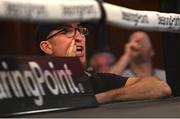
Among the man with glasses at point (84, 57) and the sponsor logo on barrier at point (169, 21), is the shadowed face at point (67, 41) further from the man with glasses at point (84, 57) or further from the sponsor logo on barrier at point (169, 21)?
the sponsor logo on barrier at point (169, 21)

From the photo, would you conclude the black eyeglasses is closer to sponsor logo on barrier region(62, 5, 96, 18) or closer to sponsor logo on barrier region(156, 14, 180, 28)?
sponsor logo on barrier region(156, 14, 180, 28)

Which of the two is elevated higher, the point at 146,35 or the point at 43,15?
the point at 43,15

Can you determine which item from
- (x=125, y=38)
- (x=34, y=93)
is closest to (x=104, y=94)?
(x=34, y=93)

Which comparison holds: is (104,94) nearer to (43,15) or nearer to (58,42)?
(58,42)

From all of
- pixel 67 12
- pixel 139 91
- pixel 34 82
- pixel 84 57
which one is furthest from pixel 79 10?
pixel 139 91

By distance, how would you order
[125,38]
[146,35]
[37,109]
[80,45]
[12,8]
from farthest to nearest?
[125,38] → [146,35] → [80,45] → [37,109] → [12,8]

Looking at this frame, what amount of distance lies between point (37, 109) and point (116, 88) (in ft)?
2.06

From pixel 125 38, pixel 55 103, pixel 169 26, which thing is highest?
pixel 169 26

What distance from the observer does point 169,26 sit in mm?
918

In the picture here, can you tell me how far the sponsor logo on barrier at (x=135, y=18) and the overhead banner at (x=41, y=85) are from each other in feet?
0.73

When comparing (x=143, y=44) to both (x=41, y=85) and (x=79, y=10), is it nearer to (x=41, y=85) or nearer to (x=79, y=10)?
(x=41, y=85)

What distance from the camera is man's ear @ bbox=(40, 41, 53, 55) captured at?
127 centimetres

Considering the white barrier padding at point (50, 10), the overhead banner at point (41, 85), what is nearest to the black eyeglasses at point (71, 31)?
the overhead banner at point (41, 85)

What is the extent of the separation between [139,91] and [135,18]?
2.08 ft
